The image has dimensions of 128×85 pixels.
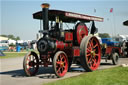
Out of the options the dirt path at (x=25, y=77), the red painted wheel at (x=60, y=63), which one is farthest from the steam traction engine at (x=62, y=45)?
the dirt path at (x=25, y=77)

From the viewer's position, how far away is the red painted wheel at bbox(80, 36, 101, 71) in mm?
8781

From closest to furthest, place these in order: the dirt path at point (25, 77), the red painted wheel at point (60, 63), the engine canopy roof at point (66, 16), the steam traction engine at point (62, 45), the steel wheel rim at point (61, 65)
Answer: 1. the dirt path at point (25, 77)
2. the red painted wheel at point (60, 63)
3. the steel wheel rim at point (61, 65)
4. the steam traction engine at point (62, 45)
5. the engine canopy roof at point (66, 16)

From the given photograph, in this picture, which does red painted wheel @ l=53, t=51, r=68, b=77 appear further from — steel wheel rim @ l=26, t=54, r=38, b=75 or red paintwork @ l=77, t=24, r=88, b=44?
red paintwork @ l=77, t=24, r=88, b=44

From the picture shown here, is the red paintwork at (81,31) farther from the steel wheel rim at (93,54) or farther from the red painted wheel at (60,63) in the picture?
the red painted wheel at (60,63)

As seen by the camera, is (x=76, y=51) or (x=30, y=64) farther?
(x=76, y=51)

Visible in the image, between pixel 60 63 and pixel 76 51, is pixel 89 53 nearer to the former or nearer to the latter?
pixel 76 51

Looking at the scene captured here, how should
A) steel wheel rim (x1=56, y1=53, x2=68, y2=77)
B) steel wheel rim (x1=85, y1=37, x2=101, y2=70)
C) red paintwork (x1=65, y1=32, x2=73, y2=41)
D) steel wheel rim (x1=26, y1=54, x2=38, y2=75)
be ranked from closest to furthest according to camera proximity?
steel wheel rim (x1=56, y1=53, x2=68, y2=77)
steel wheel rim (x1=26, y1=54, x2=38, y2=75)
red paintwork (x1=65, y1=32, x2=73, y2=41)
steel wheel rim (x1=85, y1=37, x2=101, y2=70)

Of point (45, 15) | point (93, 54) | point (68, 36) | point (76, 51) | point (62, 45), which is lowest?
point (93, 54)

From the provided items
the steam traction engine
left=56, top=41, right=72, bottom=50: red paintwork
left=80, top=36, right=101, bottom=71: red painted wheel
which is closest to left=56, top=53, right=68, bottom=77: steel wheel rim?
the steam traction engine

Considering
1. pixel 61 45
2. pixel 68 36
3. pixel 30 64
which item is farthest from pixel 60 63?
pixel 68 36

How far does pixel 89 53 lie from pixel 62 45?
A: 1.45 m

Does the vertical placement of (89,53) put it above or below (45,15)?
below

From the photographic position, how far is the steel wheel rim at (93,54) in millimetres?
9297

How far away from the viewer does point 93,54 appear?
948 centimetres
